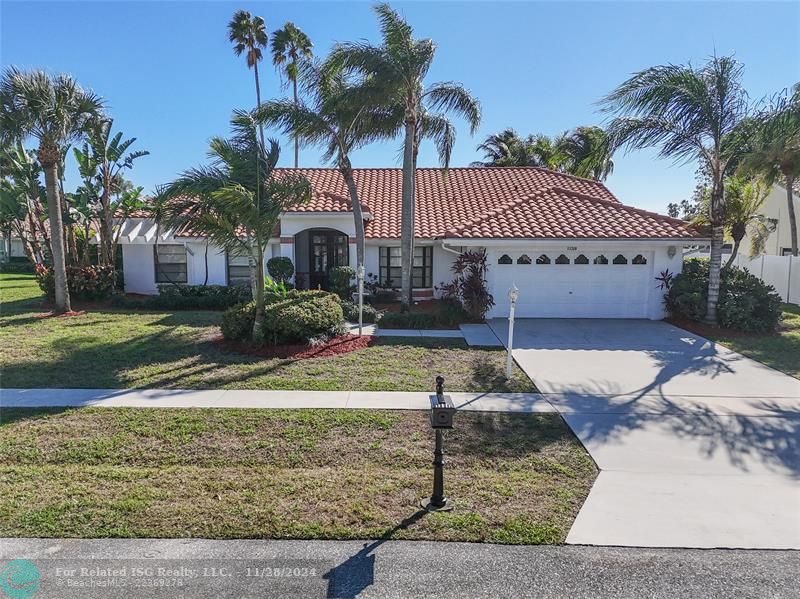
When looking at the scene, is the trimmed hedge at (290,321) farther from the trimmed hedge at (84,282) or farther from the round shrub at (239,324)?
the trimmed hedge at (84,282)

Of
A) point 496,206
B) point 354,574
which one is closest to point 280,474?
point 354,574

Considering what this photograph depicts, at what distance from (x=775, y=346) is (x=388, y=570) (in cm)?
1144

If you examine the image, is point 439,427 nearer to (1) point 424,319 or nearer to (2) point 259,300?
(2) point 259,300

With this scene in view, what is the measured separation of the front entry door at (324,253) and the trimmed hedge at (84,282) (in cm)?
712

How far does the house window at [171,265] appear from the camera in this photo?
1773cm

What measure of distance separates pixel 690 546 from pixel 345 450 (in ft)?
11.2

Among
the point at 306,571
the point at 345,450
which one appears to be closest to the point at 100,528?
the point at 306,571

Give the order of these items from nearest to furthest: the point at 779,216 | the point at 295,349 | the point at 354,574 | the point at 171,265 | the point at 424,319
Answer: the point at 354,574 → the point at 295,349 → the point at 424,319 → the point at 171,265 → the point at 779,216

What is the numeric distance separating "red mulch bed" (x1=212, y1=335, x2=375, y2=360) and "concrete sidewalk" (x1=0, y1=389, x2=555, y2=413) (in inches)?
89.3

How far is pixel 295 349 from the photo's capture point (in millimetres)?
9930

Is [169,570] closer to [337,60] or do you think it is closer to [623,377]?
[623,377]

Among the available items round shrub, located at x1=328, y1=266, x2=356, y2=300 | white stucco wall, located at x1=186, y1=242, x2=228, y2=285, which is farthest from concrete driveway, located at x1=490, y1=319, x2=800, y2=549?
white stucco wall, located at x1=186, y1=242, x2=228, y2=285

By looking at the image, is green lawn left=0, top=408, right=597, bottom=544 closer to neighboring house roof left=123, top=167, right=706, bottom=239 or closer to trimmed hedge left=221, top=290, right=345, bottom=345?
trimmed hedge left=221, top=290, right=345, bottom=345

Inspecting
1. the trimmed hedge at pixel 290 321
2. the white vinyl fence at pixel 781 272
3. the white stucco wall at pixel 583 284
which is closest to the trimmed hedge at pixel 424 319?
the white stucco wall at pixel 583 284
